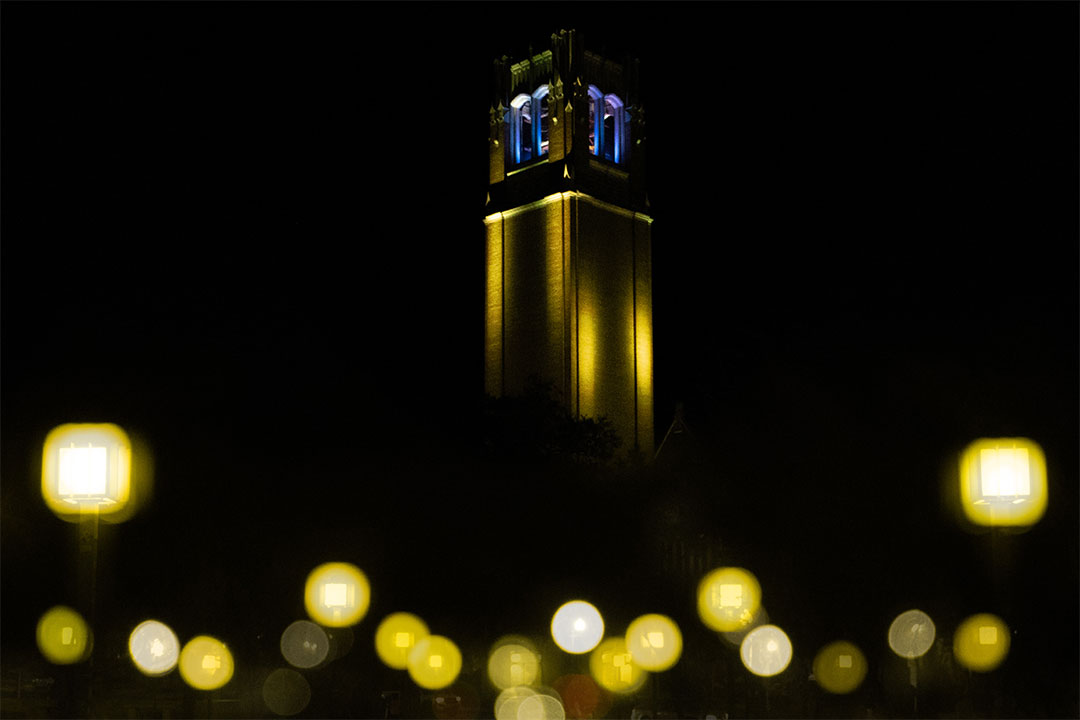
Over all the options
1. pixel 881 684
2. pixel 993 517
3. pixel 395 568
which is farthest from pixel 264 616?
pixel 993 517

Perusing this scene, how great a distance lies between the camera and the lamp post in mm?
10992

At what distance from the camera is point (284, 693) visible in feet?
99.6

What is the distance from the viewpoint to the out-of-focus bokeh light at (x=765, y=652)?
33031 millimetres

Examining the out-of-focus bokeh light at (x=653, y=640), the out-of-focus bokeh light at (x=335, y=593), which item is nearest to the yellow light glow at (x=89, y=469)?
the out-of-focus bokeh light at (x=335, y=593)

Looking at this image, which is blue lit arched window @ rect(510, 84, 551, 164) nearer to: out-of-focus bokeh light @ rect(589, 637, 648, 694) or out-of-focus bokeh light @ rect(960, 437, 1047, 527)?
out-of-focus bokeh light @ rect(589, 637, 648, 694)

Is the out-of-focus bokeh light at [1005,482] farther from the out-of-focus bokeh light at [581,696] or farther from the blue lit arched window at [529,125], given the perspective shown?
the blue lit arched window at [529,125]

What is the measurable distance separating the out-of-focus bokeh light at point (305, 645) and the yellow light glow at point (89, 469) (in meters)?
21.2

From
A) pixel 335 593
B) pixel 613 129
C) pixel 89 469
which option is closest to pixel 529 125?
pixel 613 129

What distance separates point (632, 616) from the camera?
102 feet

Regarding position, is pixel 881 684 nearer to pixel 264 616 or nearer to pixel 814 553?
pixel 814 553

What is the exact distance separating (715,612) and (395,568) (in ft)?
27.6

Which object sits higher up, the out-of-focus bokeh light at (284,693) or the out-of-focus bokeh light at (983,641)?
the out-of-focus bokeh light at (983,641)

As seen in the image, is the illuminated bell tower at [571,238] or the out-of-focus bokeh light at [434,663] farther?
Answer: the illuminated bell tower at [571,238]

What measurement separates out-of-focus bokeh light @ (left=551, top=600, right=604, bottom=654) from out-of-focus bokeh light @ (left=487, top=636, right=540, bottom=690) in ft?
3.85
